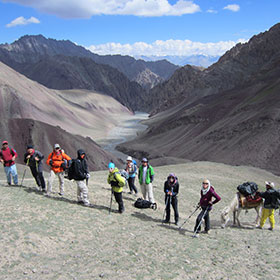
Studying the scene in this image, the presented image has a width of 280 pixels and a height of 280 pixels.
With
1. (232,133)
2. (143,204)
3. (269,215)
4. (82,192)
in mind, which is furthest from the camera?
(232,133)

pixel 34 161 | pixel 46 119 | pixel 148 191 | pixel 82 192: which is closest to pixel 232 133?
pixel 148 191

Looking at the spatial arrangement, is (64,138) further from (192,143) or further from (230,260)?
(230,260)

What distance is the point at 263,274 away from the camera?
7.66 metres

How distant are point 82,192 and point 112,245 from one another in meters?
3.12

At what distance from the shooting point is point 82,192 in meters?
11.1

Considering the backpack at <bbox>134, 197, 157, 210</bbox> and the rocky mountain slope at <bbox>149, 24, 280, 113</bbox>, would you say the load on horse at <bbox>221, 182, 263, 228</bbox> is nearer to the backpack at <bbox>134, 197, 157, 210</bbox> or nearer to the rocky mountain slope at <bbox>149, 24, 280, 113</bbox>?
the backpack at <bbox>134, 197, 157, 210</bbox>

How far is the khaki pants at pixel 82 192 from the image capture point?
430 inches

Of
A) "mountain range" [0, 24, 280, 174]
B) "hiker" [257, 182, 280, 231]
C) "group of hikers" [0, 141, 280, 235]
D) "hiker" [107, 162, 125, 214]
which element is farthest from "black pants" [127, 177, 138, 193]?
"mountain range" [0, 24, 280, 174]

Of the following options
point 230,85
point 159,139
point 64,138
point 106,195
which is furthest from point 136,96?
point 106,195

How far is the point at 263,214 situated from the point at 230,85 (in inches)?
3230

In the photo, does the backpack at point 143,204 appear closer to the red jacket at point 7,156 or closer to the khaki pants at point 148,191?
the khaki pants at point 148,191

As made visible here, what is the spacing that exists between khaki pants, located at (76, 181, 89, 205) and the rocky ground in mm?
342

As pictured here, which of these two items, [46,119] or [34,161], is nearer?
[34,161]

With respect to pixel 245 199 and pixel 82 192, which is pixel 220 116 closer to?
pixel 245 199
